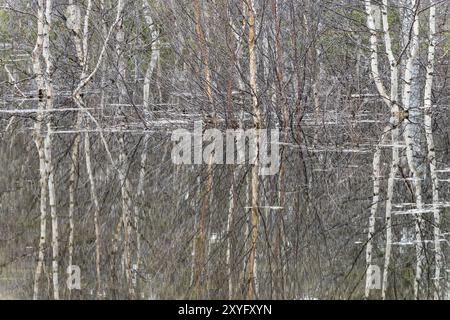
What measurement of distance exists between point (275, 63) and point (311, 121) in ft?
7.59

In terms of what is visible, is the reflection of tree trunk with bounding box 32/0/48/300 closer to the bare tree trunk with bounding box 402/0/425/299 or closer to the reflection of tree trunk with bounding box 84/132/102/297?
the reflection of tree trunk with bounding box 84/132/102/297

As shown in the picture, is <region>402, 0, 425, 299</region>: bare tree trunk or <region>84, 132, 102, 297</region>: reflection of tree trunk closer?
<region>84, 132, 102, 297</region>: reflection of tree trunk

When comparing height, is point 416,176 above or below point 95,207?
above

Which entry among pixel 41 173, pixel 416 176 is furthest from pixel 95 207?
pixel 416 176

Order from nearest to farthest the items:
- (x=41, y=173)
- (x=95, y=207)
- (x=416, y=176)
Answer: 1. (x=95, y=207)
2. (x=416, y=176)
3. (x=41, y=173)

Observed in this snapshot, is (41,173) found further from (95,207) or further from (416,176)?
(416,176)

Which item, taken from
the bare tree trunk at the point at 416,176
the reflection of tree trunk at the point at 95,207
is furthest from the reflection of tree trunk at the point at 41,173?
the bare tree trunk at the point at 416,176

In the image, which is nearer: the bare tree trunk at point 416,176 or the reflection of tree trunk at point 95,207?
the reflection of tree trunk at point 95,207

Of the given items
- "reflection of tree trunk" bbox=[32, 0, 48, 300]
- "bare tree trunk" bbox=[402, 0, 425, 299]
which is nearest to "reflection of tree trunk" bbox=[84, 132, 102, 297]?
"reflection of tree trunk" bbox=[32, 0, 48, 300]

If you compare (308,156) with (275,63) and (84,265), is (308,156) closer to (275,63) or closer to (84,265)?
(275,63)

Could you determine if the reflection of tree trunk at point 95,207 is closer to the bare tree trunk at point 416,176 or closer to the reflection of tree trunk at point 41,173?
the reflection of tree trunk at point 41,173

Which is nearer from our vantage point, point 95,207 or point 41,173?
point 95,207

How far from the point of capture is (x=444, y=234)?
6.18m
